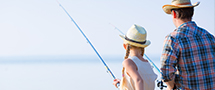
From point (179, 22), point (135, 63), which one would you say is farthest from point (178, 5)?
point (135, 63)

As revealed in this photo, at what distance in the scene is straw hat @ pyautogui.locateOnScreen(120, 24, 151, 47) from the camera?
2.59 meters

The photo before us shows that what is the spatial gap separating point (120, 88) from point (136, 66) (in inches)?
9.2

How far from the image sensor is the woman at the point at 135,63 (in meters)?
2.46

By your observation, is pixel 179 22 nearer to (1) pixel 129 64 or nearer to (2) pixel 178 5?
(2) pixel 178 5

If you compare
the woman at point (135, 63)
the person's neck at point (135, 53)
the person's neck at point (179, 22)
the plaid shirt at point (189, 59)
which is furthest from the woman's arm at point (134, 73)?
the person's neck at point (179, 22)

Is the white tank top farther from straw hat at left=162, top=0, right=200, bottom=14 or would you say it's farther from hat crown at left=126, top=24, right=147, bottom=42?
straw hat at left=162, top=0, right=200, bottom=14

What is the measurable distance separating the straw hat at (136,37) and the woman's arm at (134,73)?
6.6 inches

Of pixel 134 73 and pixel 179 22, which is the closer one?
pixel 179 22

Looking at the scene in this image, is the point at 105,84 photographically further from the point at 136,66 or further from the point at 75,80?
the point at 136,66

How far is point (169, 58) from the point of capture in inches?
84.2

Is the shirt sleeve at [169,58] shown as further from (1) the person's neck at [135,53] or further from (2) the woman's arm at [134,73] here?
(1) the person's neck at [135,53]

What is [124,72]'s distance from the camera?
99.9 inches

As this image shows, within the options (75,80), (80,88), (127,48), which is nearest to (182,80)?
(127,48)

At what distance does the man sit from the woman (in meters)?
0.30
